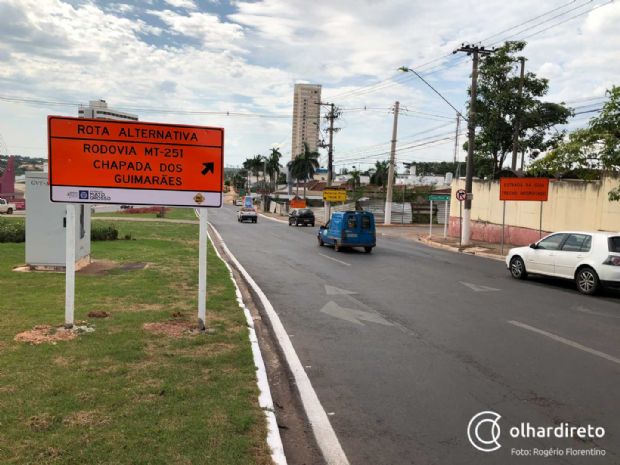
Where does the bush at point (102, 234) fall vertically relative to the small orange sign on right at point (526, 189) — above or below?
below

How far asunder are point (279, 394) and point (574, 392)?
10.4ft

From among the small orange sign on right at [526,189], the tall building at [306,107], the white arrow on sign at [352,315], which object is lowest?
the white arrow on sign at [352,315]

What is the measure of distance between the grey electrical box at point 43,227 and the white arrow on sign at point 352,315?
20.6 ft

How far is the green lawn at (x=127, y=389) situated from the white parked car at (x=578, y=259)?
857 cm

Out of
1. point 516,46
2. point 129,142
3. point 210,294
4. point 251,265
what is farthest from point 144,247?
point 516,46

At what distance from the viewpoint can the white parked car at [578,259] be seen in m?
12.5

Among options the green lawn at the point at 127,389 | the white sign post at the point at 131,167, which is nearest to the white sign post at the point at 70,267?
the white sign post at the point at 131,167

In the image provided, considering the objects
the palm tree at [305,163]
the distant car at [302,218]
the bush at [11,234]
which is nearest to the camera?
the bush at [11,234]

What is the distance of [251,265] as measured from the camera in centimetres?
1725

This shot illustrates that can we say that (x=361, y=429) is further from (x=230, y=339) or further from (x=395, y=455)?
(x=230, y=339)

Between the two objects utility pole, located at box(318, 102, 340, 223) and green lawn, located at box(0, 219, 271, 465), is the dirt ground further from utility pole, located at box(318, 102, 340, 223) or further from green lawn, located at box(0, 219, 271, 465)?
utility pole, located at box(318, 102, 340, 223)

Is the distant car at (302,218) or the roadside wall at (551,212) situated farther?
the distant car at (302,218)

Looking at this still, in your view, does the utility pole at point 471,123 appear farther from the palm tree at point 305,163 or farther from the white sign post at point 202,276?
the palm tree at point 305,163

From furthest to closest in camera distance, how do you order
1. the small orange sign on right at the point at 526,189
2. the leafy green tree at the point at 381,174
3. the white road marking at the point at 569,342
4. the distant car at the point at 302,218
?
1. the leafy green tree at the point at 381,174
2. the distant car at the point at 302,218
3. the small orange sign on right at the point at 526,189
4. the white road marking at the point at 569,342
